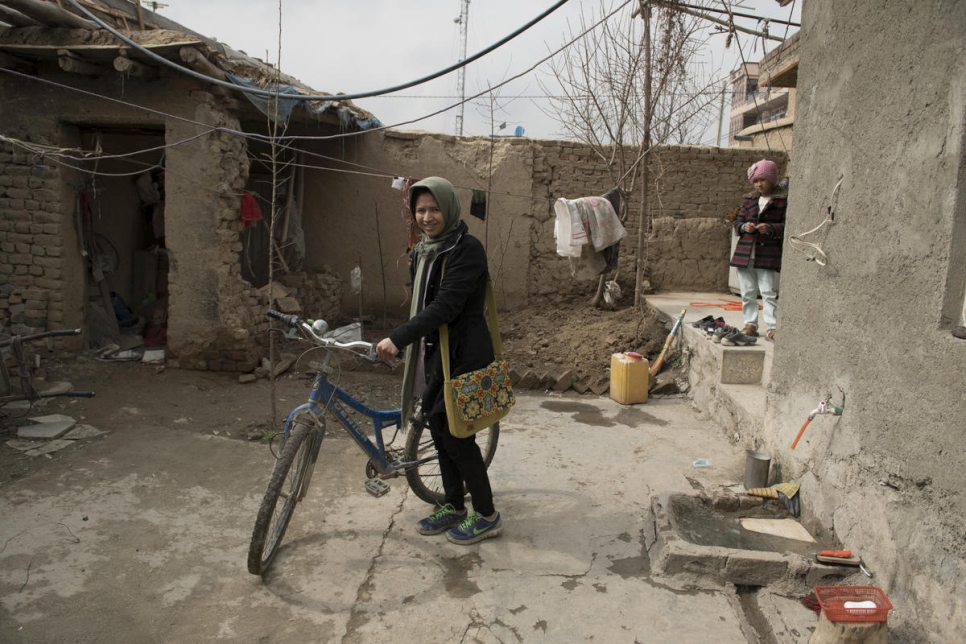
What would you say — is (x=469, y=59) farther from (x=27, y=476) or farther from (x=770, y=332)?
(x=27, y=476)

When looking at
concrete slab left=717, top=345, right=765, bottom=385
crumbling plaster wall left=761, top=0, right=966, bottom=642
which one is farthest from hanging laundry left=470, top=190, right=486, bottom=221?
crumbling plaster wall left=761, top=0, right=966, bottom=642

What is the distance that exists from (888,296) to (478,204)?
5.34 m

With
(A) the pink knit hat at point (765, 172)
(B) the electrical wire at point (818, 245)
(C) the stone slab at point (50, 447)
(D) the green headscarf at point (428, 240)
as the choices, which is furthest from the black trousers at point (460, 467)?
(A) the pink knit hat at point (765, 172)

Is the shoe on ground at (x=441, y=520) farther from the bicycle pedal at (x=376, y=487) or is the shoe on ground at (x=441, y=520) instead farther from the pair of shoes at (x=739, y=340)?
the pair of shoes at (x=739, y=340)

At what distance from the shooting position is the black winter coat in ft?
9.27

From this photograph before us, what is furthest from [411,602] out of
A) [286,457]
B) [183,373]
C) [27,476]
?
[183,373]

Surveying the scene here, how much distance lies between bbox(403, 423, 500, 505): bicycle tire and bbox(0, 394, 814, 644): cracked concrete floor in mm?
119

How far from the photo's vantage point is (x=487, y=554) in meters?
3.12

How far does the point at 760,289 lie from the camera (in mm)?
5520

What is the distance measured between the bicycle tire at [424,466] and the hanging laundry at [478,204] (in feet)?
13.5

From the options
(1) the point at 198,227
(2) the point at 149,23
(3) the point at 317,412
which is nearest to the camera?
(3) the point at 317,412

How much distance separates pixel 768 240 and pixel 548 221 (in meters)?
3.51

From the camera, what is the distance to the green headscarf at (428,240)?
114 inches

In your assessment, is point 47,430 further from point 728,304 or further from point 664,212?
point 664,212
